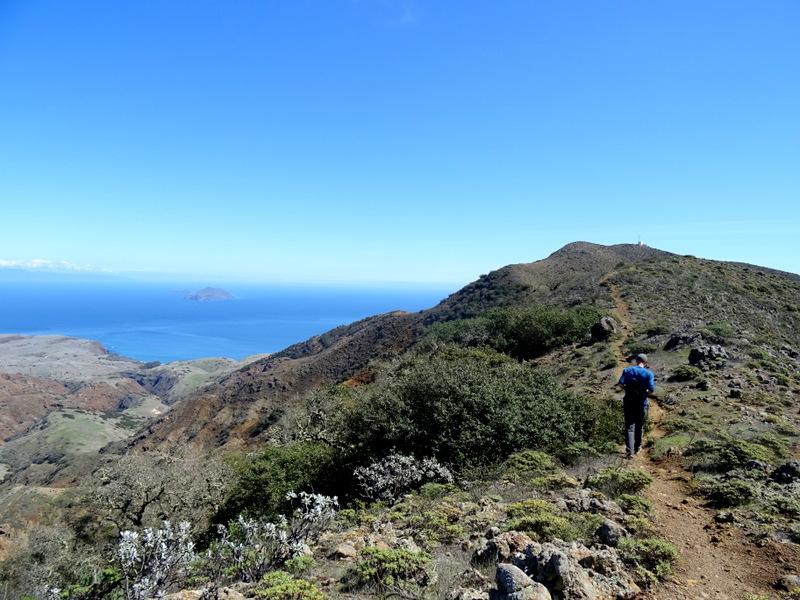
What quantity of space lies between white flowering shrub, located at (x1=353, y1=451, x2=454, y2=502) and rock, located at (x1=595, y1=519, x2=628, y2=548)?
3855mm

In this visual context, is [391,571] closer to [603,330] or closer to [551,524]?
[551,524]

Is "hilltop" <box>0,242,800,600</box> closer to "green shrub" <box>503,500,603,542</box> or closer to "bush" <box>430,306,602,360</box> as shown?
"green shrub" <box>503,500,603,542</box>

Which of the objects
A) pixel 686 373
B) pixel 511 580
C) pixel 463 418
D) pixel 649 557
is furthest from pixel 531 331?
pixel 511 580

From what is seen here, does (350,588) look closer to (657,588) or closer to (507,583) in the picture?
(507,583)

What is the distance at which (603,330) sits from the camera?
24859 millimetres

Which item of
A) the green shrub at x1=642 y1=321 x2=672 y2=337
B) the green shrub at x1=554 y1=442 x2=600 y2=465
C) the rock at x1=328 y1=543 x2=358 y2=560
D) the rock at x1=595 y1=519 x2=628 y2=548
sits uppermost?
the green shrub at x1=642 y1=321 x2=672 y2=337

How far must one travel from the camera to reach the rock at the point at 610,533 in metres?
5.42

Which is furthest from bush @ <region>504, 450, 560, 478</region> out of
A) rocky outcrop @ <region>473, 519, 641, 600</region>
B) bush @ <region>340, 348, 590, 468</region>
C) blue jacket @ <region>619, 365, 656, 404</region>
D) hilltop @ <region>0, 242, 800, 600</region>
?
rocky outcrop @ <region>473, 519, 641, 600</region>

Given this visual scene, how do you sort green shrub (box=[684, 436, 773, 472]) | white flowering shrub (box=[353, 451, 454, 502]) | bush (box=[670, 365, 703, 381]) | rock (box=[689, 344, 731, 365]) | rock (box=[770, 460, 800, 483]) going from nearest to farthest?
rock (box=[770, 460, 800, 483]) < green shrub (box=[684, 436, 773, 472]) < white flowering shrub (box=[353, 451, 454, 502]) < bush (box=[670, 365, 703, 381]) < rock (box=[689, 344, 731, 365])

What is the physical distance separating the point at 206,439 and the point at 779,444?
A: 43061mm

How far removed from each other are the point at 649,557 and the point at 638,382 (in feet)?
15.8

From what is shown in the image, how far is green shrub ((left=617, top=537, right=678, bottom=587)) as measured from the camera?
4746mm

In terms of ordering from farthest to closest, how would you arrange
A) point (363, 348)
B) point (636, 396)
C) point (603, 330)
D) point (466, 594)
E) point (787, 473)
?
1. point (363, 348)
2. point (603, 330)
3. point (636, 396)
4. point (787, 473)
5. point (466, 594)

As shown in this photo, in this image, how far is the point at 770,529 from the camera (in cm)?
571
